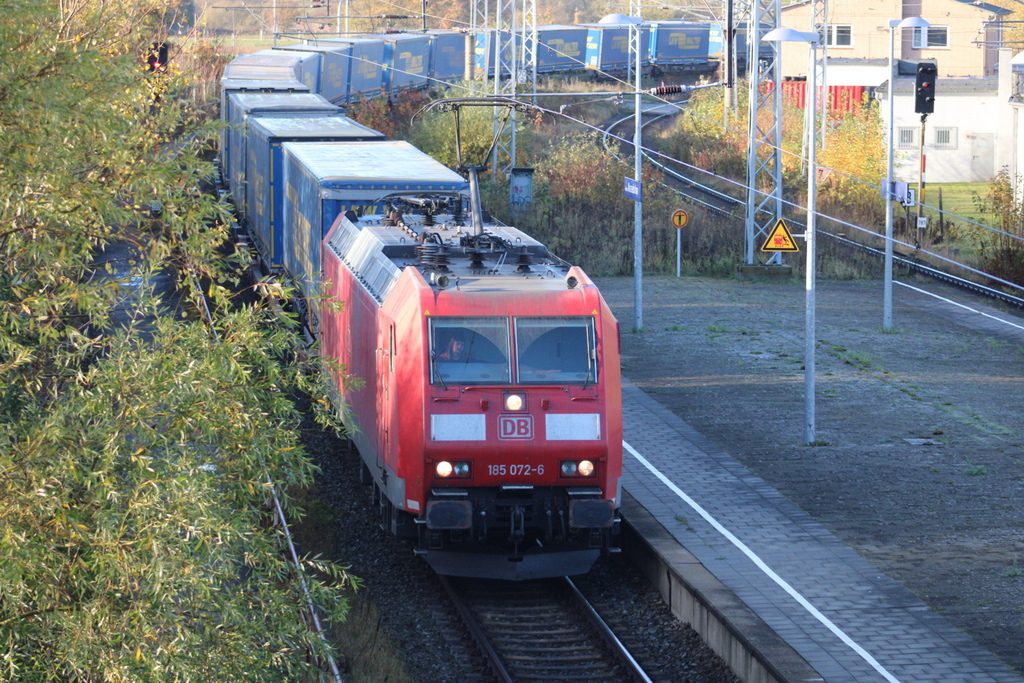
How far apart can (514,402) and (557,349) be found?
64cm

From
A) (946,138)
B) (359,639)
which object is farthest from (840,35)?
(359,639)

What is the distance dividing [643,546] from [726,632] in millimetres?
2326

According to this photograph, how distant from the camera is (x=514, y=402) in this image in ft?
35.3

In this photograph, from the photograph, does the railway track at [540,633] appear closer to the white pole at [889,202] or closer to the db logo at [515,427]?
the db logo at [515,427]

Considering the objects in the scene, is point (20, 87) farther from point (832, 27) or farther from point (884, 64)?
point (832, 27)

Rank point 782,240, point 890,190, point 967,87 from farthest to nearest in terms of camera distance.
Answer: point 967,87, point 890,190, point 782,240

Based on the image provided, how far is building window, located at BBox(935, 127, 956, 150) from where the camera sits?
4991cm

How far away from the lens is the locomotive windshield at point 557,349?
1091cm

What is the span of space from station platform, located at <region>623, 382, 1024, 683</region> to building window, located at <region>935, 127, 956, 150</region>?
38111 millimetres

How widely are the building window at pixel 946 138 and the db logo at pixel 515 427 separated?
4367 centimetres

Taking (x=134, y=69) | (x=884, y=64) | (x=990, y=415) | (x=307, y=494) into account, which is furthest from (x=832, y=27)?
(x=134, y=69)

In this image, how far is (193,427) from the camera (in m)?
6.46

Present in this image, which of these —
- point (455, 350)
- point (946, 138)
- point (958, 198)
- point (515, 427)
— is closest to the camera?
point (515, 427)

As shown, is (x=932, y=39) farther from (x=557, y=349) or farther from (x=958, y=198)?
(x=557, y=349)
